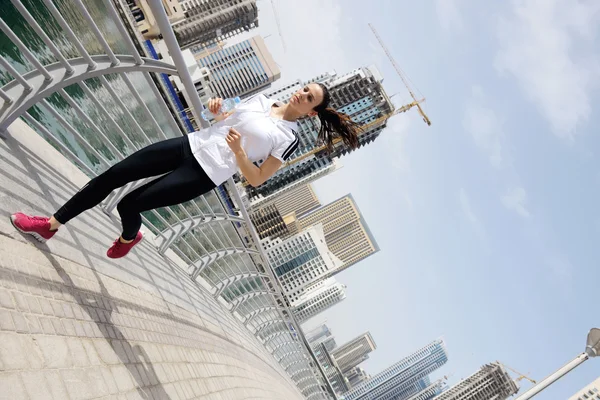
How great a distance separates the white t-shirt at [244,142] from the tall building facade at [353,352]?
586 ft

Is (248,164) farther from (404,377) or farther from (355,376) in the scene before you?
(355,376)

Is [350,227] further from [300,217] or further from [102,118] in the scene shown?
[102,118]

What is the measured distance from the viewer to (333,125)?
3053 millimetres

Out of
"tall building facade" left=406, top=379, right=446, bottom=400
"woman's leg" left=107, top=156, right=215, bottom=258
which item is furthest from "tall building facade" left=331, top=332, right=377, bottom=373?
"woman's leg" left=107, top=156, right=215, bottom=258

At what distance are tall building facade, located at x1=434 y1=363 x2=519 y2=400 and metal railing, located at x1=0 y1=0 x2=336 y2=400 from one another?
118 m

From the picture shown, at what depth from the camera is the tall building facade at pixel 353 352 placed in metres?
170

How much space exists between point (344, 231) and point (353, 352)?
55.9 m

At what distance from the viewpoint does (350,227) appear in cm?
16250

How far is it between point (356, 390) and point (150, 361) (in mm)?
161291

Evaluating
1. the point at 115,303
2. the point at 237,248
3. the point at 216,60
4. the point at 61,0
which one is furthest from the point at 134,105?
the point at 216,60

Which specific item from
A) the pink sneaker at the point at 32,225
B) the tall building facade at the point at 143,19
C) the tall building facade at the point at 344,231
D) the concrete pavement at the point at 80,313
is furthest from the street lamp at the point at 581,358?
the tall building facade at the point at 344,231

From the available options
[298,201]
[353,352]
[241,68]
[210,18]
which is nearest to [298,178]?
[241,68]

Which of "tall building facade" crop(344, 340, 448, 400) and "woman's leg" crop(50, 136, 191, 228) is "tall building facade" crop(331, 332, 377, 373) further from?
"woman's leg" crop(50, 136, 191, 228)

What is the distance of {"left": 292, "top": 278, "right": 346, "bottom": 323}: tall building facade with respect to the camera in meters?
120
